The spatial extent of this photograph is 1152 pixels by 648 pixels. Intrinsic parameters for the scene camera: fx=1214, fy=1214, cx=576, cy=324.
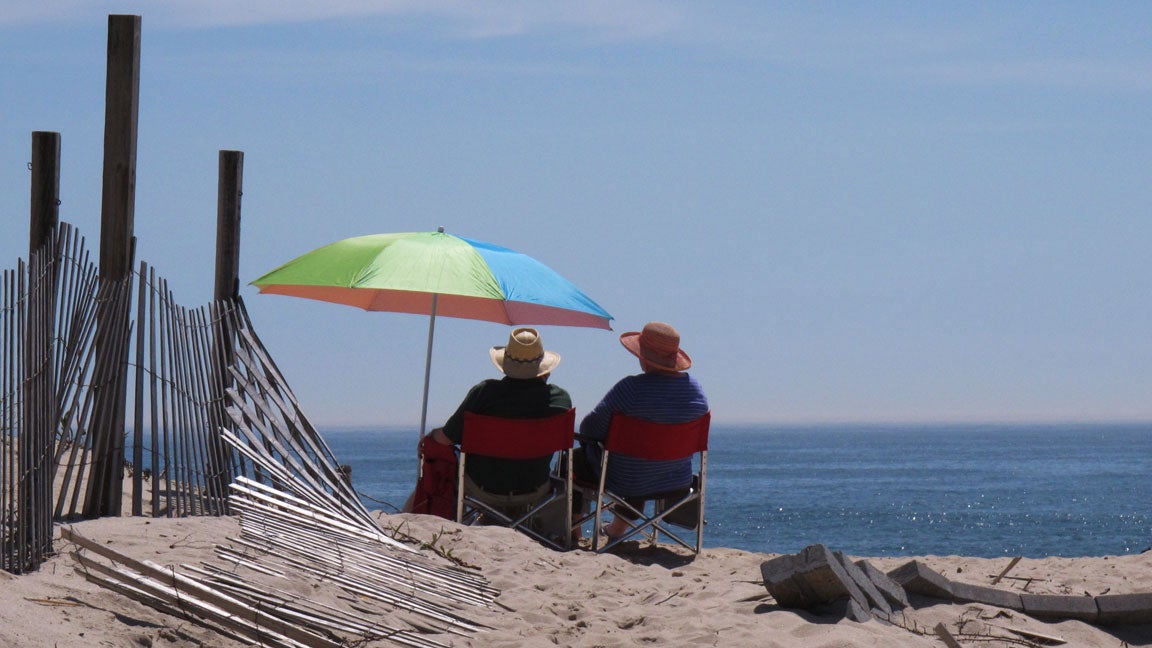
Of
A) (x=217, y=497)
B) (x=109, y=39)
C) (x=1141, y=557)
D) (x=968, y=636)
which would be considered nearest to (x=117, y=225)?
(x=109, y=39)

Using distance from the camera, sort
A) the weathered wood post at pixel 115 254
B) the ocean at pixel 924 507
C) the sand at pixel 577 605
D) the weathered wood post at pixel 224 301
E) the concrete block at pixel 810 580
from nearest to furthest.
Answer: the sand at pixel 577 605 → the concrete block at pixel 810 580 → the weathered wood post at pixel 115 254 → the weathered wood post at pixel 224 301 → the ocean at pixel 924 507

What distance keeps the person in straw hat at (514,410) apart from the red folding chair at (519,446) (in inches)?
2.1

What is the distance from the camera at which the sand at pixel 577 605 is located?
369 centimetres

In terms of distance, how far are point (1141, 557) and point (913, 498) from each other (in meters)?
30.0

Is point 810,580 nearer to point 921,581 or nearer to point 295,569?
point 921,581

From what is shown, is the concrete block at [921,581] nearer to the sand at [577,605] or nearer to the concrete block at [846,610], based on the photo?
the sand at [577,605]

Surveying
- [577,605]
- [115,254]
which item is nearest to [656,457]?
[577,605]

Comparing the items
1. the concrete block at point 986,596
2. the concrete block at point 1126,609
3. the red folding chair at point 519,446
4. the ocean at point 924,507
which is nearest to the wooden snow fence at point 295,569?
the red folding chair at point 519,446

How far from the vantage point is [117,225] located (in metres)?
5.71

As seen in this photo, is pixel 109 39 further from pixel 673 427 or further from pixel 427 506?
pixel 673 427

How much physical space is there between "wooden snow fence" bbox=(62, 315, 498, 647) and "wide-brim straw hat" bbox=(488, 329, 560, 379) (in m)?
1.03

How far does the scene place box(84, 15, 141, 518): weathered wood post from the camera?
18.1ft

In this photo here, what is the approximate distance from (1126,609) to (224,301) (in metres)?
4.59

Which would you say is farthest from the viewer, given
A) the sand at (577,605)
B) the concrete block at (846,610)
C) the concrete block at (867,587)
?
the concrete block at (867,587)
